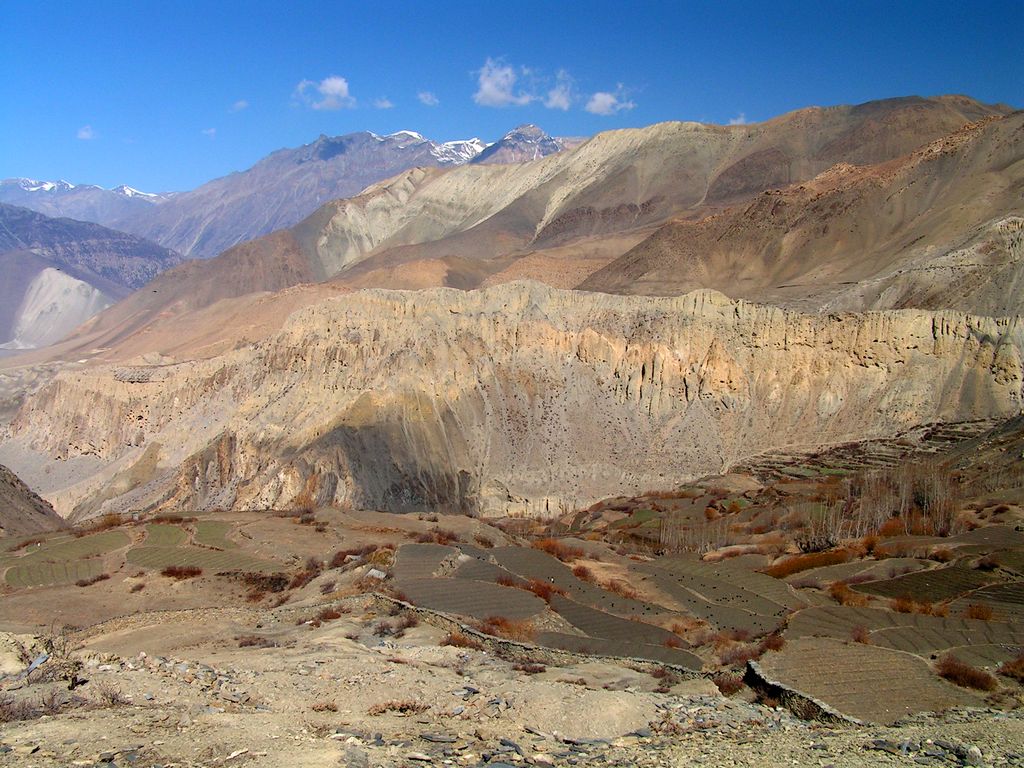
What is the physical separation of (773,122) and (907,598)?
433 ft

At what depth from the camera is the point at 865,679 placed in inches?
531

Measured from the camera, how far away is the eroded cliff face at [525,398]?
4791cm

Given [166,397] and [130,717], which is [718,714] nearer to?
[130,717]

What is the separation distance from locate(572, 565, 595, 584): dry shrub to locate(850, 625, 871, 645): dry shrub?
25.0 feet

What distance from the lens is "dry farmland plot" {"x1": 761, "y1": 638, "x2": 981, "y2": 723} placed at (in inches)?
488

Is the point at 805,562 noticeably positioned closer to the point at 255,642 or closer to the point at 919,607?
the point at 919,607

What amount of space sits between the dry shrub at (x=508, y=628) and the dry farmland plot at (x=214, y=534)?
35.2ft

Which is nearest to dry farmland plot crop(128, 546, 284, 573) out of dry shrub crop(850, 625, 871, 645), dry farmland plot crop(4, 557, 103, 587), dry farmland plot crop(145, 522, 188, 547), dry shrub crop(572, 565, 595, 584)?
dry farmland plot crop(145, 522, 188, 547)

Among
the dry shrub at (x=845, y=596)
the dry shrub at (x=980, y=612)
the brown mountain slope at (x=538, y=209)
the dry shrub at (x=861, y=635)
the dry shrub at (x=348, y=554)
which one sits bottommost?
the dry shrub at (x=845, y=596)

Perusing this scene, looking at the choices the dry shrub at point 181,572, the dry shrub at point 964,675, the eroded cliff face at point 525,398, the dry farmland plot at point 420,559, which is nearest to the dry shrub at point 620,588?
the dry farmland plot at point 420,559

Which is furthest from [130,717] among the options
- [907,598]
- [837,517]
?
[837,517]

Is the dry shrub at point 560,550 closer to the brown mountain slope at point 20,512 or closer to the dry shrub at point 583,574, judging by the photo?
the dry shrub at point 583,574

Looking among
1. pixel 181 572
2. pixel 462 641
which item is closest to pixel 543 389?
pixel 181 572

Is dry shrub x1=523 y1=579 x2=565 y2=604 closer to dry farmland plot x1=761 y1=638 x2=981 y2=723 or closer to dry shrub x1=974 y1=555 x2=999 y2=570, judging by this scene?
dry farmland plot x1=761 y1=638 x2=981 y2=723
